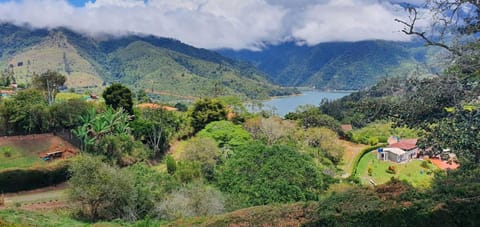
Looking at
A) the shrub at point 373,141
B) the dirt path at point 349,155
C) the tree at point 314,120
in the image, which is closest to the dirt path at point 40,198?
the dirt path at point 349,155

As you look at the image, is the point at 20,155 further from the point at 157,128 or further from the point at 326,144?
the point at 326,144

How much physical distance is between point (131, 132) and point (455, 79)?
24.3m

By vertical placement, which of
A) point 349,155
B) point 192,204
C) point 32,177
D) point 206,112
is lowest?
point 349,155

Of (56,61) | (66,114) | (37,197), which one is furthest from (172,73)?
(37,197)

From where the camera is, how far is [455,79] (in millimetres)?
6172

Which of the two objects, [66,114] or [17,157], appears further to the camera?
[66,114]

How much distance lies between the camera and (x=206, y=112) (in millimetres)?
32500

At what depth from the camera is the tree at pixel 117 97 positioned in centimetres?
3003

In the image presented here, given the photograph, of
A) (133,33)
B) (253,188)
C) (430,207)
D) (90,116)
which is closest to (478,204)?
(430,207)

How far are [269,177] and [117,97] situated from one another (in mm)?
18331

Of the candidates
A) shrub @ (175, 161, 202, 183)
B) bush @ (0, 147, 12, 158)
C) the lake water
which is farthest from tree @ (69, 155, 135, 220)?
the lake water

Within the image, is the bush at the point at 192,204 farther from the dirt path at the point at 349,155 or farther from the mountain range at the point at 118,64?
the mountain range at the point at 118,64

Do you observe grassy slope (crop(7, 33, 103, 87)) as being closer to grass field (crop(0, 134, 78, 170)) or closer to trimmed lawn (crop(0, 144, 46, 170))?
grass field (crop(0, 134, 78, 170))

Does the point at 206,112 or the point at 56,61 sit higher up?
the point at 56,61
